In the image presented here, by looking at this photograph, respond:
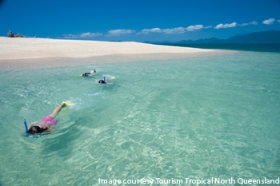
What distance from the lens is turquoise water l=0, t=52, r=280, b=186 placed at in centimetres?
539

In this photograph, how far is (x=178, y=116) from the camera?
9062mm

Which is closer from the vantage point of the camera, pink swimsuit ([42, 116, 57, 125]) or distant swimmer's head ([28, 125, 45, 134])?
distant swimmer's head ([28, 125, 45, 134])

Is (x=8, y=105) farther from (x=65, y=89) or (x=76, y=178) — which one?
(x=76, y=178)

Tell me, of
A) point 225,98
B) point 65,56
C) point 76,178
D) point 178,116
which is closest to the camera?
point 76,178

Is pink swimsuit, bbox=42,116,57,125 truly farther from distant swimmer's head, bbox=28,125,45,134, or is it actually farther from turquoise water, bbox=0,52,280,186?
distant swimmer's head, bbox=28,125,45,134

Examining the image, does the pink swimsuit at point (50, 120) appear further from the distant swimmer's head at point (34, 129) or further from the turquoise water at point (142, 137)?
the distant swimmer's head at point (34, 129)

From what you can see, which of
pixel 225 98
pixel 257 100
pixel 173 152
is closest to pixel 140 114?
pixel 173 152

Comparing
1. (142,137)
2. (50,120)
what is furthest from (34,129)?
(142,137)

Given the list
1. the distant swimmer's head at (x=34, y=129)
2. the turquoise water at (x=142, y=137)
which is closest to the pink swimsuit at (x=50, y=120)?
the turquoise water at (x=142, y=137)

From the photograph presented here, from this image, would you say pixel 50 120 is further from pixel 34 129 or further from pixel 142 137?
pixel 142 137

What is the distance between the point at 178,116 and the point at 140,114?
6.26ft

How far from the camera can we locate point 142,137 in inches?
284

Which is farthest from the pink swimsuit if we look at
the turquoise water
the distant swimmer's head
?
the distant swimmer's head

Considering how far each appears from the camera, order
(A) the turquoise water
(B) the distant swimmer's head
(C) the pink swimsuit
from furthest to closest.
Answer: (C) the pink swimsuit
(B) the distant swimmer's head
(A) the turquoise water
